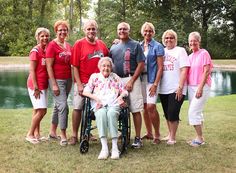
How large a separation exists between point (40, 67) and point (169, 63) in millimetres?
1458

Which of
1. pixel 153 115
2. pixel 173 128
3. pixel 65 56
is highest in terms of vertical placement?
pixel 65 56

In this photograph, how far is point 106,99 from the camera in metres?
3.89

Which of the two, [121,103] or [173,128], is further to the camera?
[173,128]

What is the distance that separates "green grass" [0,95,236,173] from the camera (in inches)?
136

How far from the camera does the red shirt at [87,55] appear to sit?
406 centimetres

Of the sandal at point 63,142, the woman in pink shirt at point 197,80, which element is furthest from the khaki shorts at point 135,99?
the sandal at point 63,142

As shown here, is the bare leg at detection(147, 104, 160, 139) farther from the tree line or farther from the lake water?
the tree line

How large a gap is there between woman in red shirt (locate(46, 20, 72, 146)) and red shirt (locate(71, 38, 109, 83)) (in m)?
0.15

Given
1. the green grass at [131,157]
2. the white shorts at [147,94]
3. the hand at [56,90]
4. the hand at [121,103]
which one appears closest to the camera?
the green grass at [131,157]

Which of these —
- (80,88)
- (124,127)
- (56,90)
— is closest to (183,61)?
(124,127)

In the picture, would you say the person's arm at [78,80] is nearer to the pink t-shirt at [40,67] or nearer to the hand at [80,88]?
the hand at [80,88]

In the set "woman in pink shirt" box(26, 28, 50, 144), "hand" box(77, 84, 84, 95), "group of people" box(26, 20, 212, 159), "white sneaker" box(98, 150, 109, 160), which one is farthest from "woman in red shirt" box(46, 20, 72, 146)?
"white sneaker" box(98, 150, 109, 160)

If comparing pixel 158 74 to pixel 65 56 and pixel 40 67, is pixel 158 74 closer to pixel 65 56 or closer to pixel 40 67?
pixel 65 56

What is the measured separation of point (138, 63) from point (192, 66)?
64cm
